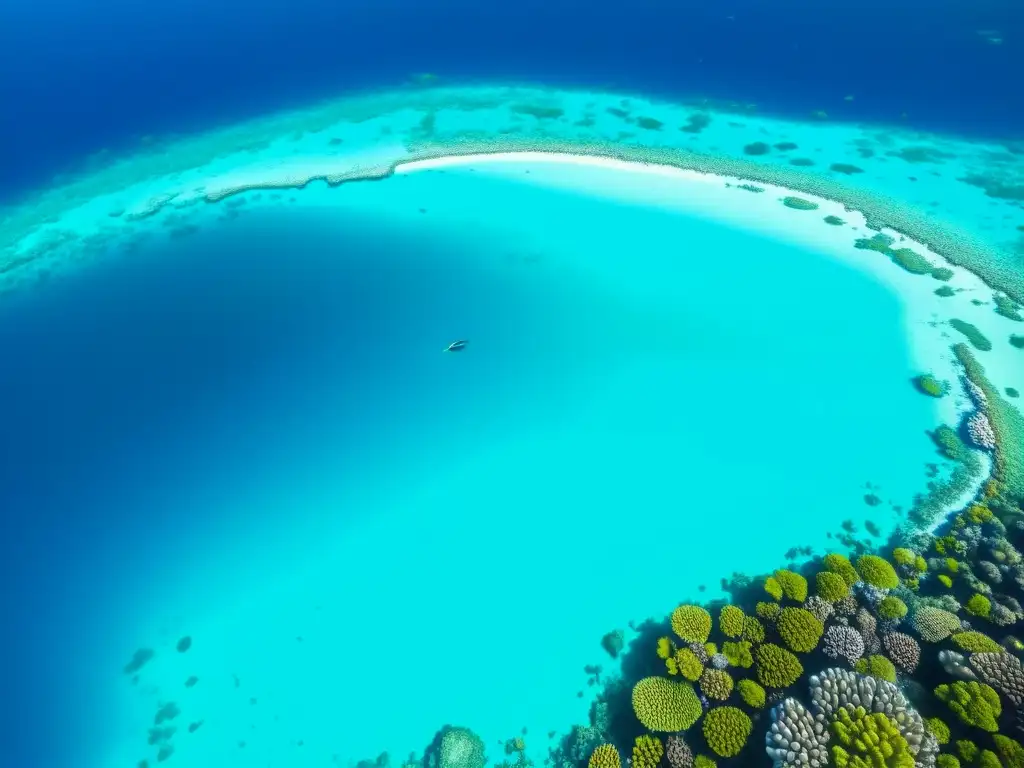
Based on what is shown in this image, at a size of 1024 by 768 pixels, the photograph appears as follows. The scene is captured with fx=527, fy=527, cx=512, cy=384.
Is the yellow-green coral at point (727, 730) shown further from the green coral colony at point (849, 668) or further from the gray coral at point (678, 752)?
the gray coral at point (678, 752)

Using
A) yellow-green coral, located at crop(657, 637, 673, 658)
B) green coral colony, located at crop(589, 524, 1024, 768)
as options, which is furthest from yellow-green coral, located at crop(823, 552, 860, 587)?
yellow-green coral, located at crop(657, 637, 673, 658)

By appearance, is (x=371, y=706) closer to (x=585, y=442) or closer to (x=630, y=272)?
(x=585, y=442)

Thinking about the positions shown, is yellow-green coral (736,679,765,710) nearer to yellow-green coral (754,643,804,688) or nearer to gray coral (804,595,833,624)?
yellow-green coral (754,643,804,688)

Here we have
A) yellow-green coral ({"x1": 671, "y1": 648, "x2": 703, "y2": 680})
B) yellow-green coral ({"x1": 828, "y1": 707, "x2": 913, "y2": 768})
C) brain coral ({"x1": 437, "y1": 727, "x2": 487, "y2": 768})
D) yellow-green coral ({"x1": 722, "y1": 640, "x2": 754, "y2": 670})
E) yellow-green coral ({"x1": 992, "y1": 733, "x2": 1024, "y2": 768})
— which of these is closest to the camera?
yellow-green coral ({"x1": 828, "y1": 707, "x2": 913, "y2": 768})

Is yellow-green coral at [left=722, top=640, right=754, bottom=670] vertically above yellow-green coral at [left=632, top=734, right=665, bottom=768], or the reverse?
yellow-green coral at [left=722, top=640, right=754, bottom=670]

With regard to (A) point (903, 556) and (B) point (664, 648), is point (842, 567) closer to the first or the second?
(A) point (903, 556)

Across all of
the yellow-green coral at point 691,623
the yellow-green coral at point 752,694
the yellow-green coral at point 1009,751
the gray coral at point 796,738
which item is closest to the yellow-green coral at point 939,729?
the yellow-green coral at point 1009,751

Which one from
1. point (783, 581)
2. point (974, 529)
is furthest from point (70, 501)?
point (974, 529)
